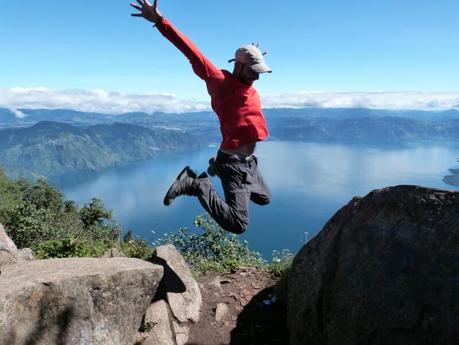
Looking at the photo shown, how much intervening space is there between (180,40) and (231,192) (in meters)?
1.98

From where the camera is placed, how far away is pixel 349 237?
14.1ft

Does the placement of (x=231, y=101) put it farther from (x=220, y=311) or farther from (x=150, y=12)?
(x=220, y=311)

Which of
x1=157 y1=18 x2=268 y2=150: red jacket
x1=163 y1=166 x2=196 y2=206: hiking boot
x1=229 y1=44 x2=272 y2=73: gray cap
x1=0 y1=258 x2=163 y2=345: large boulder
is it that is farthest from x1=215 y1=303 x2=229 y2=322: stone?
x1=229 y1=44 x2=272 y2=73: gray cap

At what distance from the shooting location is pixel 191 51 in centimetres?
481

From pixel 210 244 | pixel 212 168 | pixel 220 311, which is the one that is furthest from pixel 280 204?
pixel 212 168

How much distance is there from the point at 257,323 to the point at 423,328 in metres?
2.99

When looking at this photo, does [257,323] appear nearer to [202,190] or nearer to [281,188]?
[202,190]

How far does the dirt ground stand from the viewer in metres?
5.42

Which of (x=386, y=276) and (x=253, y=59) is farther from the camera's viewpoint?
(x=253, y=59)

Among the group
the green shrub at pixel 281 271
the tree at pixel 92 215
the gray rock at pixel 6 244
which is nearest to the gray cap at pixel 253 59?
the green shrub at pixel 281 271

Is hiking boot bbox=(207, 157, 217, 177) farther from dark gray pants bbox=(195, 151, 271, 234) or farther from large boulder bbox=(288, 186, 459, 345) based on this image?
large boulder bbox=(288, 186, 459, 345)

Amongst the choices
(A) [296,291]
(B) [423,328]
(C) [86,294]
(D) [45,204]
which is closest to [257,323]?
(A) [296,291]

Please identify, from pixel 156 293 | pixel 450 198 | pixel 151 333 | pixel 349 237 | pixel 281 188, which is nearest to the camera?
pixel 450 198

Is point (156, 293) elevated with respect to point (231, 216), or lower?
lower
